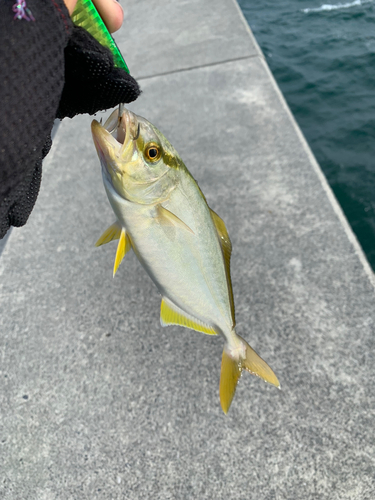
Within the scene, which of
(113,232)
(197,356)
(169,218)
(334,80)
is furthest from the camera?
(334,80)

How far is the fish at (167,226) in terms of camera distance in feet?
5.00

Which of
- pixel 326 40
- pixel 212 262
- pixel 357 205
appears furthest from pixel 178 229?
pixel 326 40

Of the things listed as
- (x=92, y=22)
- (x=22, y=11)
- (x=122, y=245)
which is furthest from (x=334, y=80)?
(x=22, y=11)

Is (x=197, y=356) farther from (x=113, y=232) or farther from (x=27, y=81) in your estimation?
(x=27, y=81)

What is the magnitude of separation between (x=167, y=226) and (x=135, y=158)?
30cm

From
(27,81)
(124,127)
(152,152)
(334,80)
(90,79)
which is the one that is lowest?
(334,80)

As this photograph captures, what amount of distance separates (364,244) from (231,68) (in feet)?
A: 9.95

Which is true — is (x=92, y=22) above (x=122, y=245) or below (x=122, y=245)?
above

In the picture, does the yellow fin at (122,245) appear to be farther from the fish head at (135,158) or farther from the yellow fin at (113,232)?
the fish head at (135,158)

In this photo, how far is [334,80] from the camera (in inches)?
286

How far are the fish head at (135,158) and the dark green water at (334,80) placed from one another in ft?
10.2

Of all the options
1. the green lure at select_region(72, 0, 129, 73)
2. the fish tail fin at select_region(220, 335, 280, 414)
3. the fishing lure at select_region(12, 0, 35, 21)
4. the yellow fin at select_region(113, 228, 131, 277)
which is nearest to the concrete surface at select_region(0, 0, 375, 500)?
the fish tail fin at select_region(220, 335, 280, 414)

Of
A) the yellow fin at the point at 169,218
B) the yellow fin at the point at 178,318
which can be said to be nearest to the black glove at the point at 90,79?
the yellow fin at the point at 169,218

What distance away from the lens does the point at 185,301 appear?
1892 mm
